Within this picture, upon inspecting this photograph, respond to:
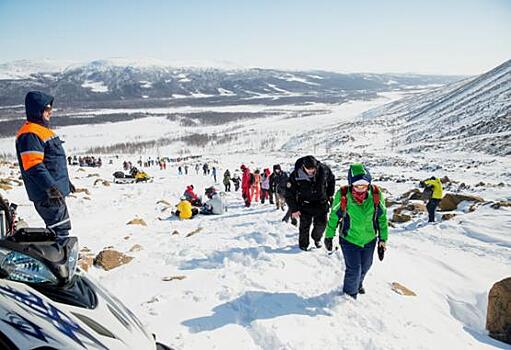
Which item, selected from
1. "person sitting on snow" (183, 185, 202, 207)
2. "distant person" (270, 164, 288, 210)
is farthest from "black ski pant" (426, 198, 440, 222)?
"person sitting on snow" (183, 185, 202, 207)

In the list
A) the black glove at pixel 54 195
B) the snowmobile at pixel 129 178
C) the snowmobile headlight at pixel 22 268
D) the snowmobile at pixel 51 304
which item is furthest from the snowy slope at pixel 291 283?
the snowmobile at pixel 129 178

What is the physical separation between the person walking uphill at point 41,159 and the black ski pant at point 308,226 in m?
3.48

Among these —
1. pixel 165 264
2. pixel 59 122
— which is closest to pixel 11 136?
pixel 59 122

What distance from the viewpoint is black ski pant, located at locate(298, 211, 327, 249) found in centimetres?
606

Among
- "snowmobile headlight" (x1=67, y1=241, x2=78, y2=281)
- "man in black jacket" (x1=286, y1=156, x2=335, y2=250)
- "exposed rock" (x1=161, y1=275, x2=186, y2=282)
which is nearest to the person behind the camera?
"snowmobile headlight" (x1=67, y1=241, x2=78, y2=281)

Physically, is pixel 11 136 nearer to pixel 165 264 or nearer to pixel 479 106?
pixel 479 106

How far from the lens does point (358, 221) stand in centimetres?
430

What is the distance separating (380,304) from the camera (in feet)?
14.4

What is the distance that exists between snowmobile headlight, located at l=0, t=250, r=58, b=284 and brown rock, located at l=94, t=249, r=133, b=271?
156 inches

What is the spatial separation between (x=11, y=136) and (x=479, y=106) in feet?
413

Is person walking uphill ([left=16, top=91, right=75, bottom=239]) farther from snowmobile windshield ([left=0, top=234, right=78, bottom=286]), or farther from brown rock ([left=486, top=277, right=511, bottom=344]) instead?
brown rock ([left=486, top=277, right=511, bottom=344])

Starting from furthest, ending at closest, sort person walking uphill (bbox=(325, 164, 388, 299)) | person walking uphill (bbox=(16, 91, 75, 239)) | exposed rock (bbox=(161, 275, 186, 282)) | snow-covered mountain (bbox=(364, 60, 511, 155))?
snow-covered mountain (bbox=(364, 60, 511, 155)) < exposed rock (bbox=(161, 275, 186, 282)) < person walking uphill (bbox=(325, 164, 388, 299)) < person walking uphill (bbox=(16, 91, 75, 239))

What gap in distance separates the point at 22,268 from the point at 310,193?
455cm

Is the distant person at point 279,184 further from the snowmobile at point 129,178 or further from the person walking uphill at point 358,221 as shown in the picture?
the snowmobile at point 129,178
